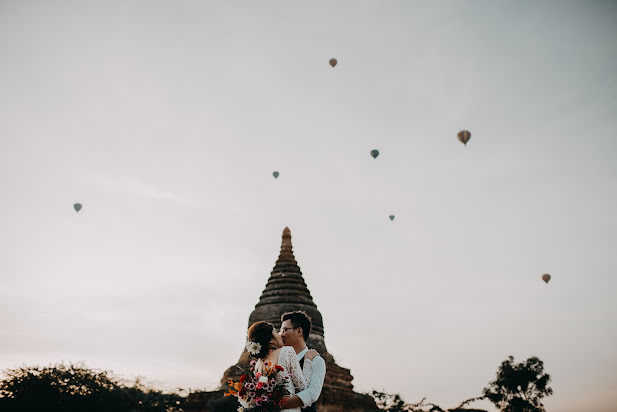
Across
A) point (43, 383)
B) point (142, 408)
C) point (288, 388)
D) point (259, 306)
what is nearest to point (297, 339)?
point (288, 388)

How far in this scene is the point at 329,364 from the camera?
22.6 meters

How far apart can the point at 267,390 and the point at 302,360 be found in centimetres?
57

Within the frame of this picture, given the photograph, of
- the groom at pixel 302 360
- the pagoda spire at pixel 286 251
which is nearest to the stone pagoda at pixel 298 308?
the pagoda spire at pixel 286 251

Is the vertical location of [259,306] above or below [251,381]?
above

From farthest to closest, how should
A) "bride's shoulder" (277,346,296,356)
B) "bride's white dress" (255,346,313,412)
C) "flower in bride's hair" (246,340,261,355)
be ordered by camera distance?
"flower in bride's hair" (246,340,261,355)
"bride's shoulder" (277,346,296,356)
"bride's white dress" (255,346,313,412)

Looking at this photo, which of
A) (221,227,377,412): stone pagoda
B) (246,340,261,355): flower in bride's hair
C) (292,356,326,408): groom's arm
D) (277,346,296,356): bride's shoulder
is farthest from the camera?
(221,227,377,412): stone pagoda

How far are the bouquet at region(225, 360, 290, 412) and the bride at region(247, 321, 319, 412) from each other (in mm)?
70

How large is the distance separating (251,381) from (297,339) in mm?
715

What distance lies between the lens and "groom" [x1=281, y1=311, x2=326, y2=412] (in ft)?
15.9

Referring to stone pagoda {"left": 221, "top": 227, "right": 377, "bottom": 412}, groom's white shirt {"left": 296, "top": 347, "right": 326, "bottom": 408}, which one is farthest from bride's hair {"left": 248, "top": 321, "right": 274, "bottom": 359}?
stone pagoda {"left": 221, "top": 227, "right": 377, "bottom": 412}

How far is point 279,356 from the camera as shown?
5137 millimetres

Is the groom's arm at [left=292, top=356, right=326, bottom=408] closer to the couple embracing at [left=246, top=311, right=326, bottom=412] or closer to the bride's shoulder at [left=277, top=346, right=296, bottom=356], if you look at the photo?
the couple embracing at [left=246, top=311, right=326, bottom=412]

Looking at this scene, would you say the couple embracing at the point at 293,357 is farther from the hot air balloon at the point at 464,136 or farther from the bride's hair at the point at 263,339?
the hot air balloon at the point at 464,136

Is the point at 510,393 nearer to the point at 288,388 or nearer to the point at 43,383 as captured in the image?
the point at 43,383
